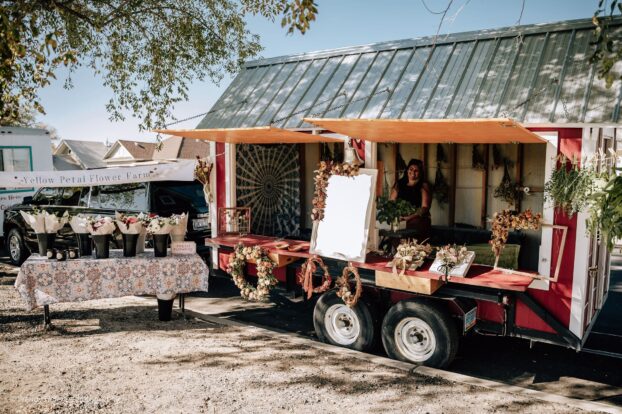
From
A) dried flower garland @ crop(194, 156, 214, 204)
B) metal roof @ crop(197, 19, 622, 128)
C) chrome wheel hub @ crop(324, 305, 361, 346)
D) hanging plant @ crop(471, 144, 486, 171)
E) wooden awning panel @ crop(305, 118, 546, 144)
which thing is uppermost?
metal roof @ crop(197, 19, 622, 128)

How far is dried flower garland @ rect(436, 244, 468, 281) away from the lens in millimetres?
5309

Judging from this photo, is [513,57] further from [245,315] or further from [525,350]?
[245,315]

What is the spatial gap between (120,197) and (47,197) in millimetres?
2776

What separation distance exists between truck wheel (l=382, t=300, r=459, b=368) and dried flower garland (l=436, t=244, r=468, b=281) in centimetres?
42

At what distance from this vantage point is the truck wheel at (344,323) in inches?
230

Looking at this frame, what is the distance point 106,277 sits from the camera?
661 cm

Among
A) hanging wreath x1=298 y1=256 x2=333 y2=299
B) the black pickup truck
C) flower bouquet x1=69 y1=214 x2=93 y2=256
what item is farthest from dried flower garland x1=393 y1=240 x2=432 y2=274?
the black pickup truck

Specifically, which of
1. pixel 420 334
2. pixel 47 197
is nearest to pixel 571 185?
pixel 420 334

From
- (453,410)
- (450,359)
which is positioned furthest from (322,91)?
(453,410)

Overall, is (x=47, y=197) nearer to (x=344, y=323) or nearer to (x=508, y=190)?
(x=344, y=323)

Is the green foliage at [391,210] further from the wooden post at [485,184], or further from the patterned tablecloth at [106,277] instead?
the patterned tablecloth at [106,277]

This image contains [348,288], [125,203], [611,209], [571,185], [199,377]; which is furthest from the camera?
[125,203]

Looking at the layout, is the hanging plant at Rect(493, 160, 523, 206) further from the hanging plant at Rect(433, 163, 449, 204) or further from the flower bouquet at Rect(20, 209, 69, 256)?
the flower bouquet at Rect(20, 209, 69, 256)

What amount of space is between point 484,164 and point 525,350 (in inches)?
134
